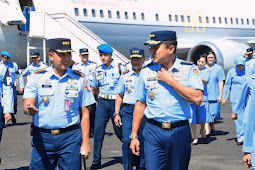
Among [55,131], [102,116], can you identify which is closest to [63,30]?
[102,116]

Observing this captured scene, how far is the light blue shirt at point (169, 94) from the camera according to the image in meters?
4.44

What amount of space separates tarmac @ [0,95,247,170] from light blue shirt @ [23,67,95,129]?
2.92 meters

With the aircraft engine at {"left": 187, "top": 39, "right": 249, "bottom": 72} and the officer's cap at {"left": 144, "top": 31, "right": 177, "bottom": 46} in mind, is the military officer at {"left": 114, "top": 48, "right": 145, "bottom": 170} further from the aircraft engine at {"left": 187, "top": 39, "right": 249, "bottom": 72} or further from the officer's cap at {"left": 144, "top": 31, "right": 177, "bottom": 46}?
the aircraft engine at {"left": 187, "top": 39, "right": 249, "bottom": 72}

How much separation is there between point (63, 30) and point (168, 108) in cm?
1447

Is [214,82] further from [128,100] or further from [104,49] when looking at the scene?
[128,100]

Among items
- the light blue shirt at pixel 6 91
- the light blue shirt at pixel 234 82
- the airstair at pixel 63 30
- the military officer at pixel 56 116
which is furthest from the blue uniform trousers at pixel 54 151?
the airstair at pixel 63 30

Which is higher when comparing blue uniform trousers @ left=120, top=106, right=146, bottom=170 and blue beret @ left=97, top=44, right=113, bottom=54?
blue beret @ left=97, top=44, right=113, bottom=54

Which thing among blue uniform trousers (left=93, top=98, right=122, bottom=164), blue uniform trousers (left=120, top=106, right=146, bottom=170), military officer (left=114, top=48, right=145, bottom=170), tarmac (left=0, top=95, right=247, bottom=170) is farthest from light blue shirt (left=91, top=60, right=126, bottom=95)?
tarmac (left=0, top=95, right=247, bottom=170)

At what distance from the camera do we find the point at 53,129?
447 cm

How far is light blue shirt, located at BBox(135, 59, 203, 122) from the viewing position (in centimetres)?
444

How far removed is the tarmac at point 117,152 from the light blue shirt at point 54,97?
292 centimetres

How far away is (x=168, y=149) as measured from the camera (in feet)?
14.4

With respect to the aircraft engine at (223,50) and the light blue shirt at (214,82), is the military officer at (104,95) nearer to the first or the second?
the light blue shirt at (214,82)

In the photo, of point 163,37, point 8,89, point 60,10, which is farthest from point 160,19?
point 163,37
